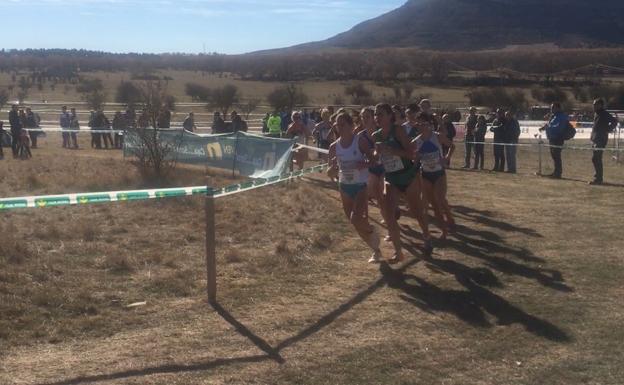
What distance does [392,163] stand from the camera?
29.0ft

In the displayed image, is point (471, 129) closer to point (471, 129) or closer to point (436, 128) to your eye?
point (471, 129)

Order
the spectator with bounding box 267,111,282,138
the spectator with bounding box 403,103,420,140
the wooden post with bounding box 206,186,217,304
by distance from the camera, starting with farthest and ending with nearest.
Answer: the spectator with bounding box 267,111,282,138, the spectator with bounding box 403,103,420,140, the wooden post with bounding box 206,186,217,304

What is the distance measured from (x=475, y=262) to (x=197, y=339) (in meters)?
4.06

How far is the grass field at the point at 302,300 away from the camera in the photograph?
18.9 feet

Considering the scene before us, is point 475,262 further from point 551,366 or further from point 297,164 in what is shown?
point 297,164

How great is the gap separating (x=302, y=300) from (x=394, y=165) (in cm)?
221

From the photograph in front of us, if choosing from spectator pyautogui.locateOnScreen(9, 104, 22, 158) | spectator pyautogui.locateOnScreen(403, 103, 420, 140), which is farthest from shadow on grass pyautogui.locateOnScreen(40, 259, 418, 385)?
spectator pyautogui.locateOnScreen(9, 104, 22, 158)

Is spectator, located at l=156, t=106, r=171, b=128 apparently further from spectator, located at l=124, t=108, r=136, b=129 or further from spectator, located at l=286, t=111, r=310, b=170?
spectator, located at l=286, t=111, r=310, b=170

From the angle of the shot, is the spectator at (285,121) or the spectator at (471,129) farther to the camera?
the spectator at (285,121)

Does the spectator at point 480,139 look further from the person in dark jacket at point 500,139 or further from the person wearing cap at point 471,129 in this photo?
the person in dark jacket at point 500,139

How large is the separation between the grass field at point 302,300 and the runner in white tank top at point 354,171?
56 cm

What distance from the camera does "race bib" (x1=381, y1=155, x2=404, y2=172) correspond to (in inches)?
346

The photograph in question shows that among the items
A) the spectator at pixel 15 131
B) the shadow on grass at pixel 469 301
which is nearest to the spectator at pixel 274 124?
the spectator at pixel 15 131

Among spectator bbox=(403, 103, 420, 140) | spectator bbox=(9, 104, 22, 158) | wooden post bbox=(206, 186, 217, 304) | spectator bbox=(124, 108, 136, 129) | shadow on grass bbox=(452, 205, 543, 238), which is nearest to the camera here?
wooden post bbox=(206, 186, 217, 304)
